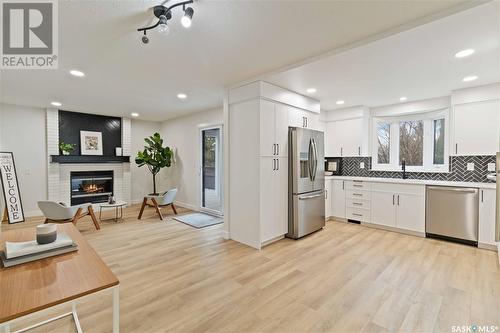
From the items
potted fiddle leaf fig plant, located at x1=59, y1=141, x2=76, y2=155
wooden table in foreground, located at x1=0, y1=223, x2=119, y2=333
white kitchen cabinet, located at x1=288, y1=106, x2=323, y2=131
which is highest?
white kitchen cabinet, located at x1=288, y1=106, x2=323, y2=131

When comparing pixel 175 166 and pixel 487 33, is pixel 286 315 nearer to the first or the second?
pixel 487 33

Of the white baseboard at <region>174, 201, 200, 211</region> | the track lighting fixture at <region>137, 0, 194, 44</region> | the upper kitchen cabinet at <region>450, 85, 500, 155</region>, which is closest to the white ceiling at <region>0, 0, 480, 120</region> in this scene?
the track lighting fixture at <region>137, 0, 194, 44</region>

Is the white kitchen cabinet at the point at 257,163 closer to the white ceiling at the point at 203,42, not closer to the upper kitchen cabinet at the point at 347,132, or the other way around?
the white ceiling at the point at 203,42

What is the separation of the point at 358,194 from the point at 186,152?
433cm

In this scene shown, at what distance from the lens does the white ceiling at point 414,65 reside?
2.00 meters

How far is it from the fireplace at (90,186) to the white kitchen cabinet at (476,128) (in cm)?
764

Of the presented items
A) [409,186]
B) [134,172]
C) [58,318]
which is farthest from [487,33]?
[134,172]

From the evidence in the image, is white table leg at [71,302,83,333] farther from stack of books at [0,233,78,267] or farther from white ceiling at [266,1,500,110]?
white ceiling at [266,1,500,110]

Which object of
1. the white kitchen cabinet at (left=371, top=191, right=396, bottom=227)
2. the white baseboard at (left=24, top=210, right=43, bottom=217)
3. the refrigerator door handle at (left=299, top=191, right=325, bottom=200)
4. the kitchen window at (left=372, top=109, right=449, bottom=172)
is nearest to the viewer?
the refrigerator door handle at (left=299, top=191, right=325, bottom=200)

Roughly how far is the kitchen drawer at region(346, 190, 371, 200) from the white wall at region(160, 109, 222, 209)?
10.5 ft

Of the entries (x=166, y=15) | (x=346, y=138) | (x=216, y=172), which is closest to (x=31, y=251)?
(x=166, y=15)

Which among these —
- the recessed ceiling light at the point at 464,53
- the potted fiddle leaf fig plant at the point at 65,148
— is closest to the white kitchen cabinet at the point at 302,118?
the recessed ceiling light at the point at 464,53

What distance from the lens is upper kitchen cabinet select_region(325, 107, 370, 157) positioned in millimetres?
4777

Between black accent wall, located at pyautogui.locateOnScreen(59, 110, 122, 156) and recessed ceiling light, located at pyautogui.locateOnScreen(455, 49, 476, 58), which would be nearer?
recessed ceiling light, located at pyautogui.locateOnScreen(455, 49, 476, 58)
